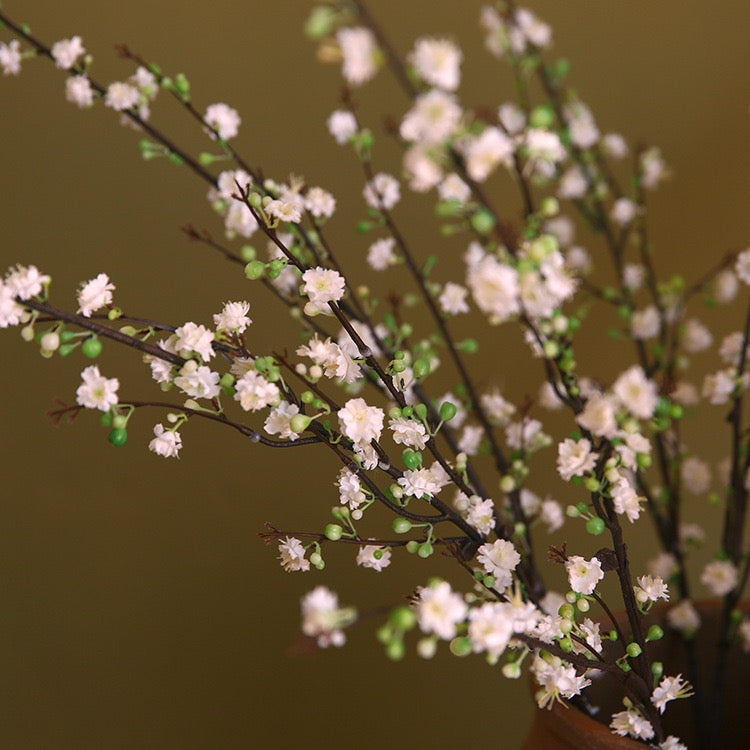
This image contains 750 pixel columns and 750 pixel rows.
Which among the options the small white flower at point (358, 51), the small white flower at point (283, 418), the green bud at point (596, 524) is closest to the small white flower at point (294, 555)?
the small white flower at point (283, 418)

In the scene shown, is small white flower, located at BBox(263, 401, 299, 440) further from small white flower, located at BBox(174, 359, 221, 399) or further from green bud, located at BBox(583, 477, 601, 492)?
green bud, located at BBox(583, 477, 601, 492)

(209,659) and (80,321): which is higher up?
(80,321)

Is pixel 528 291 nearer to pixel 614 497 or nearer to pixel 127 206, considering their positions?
pixel 614 497

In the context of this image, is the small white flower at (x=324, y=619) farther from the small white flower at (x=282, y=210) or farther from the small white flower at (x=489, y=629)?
the small white flower at (x=282, y=210)

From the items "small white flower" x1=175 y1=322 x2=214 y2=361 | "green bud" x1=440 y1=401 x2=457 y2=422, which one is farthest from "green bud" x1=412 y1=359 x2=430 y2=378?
"small white flower" x1=175 y1=322 x2=214 y2=361

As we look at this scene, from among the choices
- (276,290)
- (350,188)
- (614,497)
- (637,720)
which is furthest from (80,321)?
(350,188)

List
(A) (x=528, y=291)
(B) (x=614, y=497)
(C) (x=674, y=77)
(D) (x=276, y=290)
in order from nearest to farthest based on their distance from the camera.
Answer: (A) (x=528, y=291) < (B) (x=614, y=497) < (D) (x=276, y=290) < (C) (x=674, y=77)

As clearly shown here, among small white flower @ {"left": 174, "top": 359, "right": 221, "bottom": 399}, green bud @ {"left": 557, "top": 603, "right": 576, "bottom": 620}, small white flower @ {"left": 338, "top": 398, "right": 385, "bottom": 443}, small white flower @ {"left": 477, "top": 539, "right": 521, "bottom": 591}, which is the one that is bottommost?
green bud @ {"left": 557, "top": 603, "right": 576, "bottom": 620}
